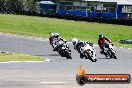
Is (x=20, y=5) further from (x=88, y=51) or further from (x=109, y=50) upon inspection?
(x=88, y=51)

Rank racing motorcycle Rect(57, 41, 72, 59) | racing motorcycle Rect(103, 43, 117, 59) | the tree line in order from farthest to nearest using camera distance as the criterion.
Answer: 1. the tree line
2. racing motorcycle Rect(103, 43, 117, 59)
3. racing motorcycle Rect(57, 41, 72, 59)

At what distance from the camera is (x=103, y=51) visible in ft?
87.0

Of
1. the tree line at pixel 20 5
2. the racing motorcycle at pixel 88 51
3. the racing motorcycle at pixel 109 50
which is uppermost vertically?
the racing motorcycle at pixel 88 51

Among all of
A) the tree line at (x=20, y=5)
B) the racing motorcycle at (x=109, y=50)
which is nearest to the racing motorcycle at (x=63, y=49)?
the racing motorcycle at (x=109, y=50)

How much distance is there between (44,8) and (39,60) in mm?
92211

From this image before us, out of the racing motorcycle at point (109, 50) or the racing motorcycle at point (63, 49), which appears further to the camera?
the racing motorcycle at point (109, 50)

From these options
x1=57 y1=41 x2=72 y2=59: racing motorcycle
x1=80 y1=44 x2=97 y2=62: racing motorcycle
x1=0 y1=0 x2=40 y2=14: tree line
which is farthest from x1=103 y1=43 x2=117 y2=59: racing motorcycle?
x1=0 y1=0 x2=40 y2=14: tree line

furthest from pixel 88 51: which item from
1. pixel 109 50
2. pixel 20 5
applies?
pixel 20 5

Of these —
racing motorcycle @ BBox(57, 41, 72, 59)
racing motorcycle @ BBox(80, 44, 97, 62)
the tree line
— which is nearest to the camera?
racing motorcycle @ BBox(80, 44, 97, 62)

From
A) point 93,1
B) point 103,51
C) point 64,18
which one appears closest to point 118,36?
point 64,18

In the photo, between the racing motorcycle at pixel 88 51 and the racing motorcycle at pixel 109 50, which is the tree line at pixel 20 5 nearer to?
the racing motorcycle at pixel 109 50

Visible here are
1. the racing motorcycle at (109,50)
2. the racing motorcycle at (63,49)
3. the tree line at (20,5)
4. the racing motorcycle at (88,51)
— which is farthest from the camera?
the tree line at (20,5)

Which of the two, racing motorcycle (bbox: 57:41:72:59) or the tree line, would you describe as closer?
racing motorcycle (bbox: 57:41:72:59)

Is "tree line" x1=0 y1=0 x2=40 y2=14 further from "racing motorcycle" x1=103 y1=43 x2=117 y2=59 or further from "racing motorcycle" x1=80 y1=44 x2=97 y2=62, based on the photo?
"racing motorcycle" x1=80 y1=44 x2=97 y2=62
